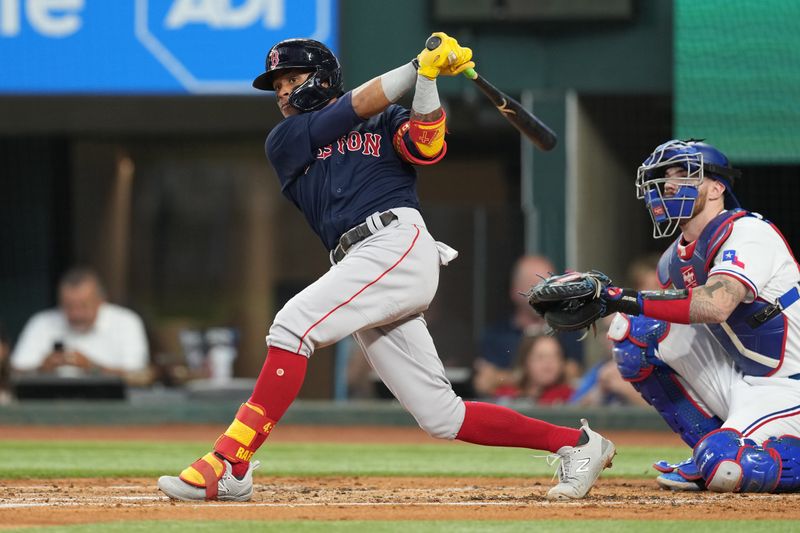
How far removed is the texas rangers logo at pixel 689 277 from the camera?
15.8ft

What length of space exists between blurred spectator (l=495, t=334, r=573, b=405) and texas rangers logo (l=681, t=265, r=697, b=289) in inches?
157

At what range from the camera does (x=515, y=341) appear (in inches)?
377

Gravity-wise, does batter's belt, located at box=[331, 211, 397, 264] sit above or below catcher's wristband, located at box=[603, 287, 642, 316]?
above

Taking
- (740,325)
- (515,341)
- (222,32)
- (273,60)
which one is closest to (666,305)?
(740,325)

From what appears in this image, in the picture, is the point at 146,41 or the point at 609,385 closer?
the point at 609,385

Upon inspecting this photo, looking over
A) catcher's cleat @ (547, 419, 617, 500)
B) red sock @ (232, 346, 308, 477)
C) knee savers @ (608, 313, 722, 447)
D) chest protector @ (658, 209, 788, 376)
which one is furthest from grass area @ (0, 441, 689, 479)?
red sock @ (232, 346, 308, 477)

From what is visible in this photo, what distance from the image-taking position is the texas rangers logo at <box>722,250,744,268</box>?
453 centimetres

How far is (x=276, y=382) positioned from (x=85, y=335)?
576cm

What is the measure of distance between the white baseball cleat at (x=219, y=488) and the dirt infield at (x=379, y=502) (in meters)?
→ 0.04

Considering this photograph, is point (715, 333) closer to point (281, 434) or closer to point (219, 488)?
point (219, 488)

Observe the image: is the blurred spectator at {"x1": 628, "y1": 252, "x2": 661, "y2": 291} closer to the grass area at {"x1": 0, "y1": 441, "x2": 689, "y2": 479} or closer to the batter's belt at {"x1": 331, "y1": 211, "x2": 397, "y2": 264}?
the grass area at {"x1": 0, "y1": 441, "x2": 689, "y2": 479}

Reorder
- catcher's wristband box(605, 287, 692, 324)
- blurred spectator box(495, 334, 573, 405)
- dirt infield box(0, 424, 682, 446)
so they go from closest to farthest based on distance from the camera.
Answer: catcher's wristband box(605, 287, 692, 324), dirt infield box(0, 424, 682, 446), blurred spectator box(495, 334, 573, 405)

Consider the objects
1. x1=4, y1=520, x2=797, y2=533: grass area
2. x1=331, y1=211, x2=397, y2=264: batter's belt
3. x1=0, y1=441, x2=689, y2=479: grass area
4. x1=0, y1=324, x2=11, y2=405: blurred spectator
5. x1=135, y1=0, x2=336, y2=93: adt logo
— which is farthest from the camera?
x1=135, y1=0, x2=336, y2=93: adt logo

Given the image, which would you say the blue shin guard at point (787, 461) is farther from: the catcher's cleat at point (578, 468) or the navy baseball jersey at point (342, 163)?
the navy baseball jersey at point (342, 163)
